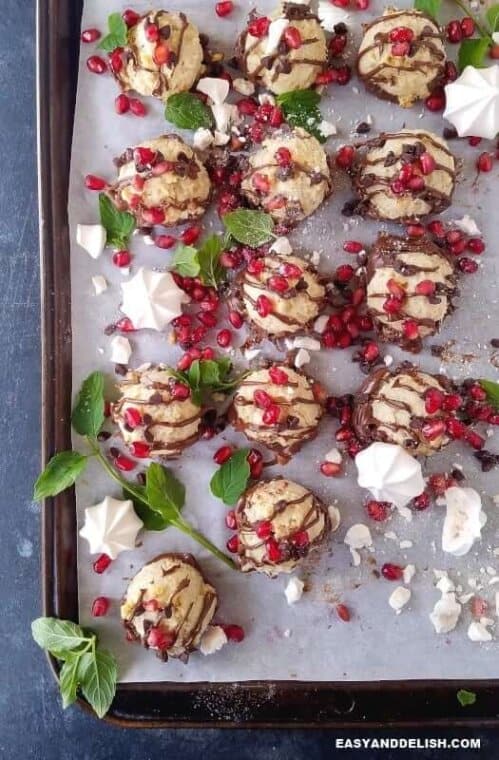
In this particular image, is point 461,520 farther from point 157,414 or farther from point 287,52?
point 287,52

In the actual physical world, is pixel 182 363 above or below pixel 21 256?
below

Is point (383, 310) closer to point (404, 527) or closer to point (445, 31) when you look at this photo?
point (404, 527)

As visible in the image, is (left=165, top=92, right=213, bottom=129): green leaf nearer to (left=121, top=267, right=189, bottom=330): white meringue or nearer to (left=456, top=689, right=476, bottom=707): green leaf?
(left=121, top=267, right=189, bottom=330): white meringue

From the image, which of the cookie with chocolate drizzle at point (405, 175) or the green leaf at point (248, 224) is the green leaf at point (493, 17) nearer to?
the cookie with chocolate drizzle at point (405, 175)

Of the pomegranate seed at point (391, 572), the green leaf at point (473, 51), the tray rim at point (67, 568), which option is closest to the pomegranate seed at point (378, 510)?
the pomegranate seed at point (391, 572)

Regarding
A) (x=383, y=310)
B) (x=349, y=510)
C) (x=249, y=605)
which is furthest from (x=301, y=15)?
(x=249, y=605)

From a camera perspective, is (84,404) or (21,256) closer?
(84,404)

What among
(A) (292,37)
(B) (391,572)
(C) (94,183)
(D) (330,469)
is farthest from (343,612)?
(A) (292,37)
